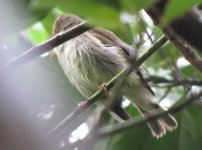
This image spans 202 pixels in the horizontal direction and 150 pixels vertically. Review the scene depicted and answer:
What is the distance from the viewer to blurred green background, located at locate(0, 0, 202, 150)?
63 cm

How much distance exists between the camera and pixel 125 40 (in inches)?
61.0

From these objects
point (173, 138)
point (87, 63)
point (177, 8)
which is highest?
point (87, 63)

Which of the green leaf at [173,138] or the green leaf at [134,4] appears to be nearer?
the green leaf at [134,4]

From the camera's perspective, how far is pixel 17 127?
0.56 m

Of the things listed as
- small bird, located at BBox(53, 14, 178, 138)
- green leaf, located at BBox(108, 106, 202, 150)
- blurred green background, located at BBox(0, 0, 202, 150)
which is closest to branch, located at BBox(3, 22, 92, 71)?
blurred green background, located at BBox(0, 0, 202, 150)

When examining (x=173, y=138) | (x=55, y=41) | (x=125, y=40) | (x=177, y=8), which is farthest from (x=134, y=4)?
(x=173, y=138)

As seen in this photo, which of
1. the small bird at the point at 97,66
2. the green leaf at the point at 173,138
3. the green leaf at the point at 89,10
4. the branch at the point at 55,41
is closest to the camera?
the green leaf at the point at 89,10

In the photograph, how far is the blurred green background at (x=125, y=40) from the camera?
2.08 feet

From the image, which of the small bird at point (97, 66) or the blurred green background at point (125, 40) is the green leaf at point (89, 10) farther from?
the small bird at point (97, 66)

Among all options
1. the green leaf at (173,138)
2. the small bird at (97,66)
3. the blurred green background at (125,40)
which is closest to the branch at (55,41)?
the blurred green background at (125,40)

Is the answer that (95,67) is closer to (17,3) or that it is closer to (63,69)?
(63,69)

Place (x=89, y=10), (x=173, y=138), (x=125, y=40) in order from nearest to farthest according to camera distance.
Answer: (x=89, y=10) < (x=125, y=40) < (x=173, y=138)

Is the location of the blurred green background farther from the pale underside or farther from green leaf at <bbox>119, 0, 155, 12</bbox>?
the pale underside

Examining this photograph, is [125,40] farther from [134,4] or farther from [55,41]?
[134,4]
